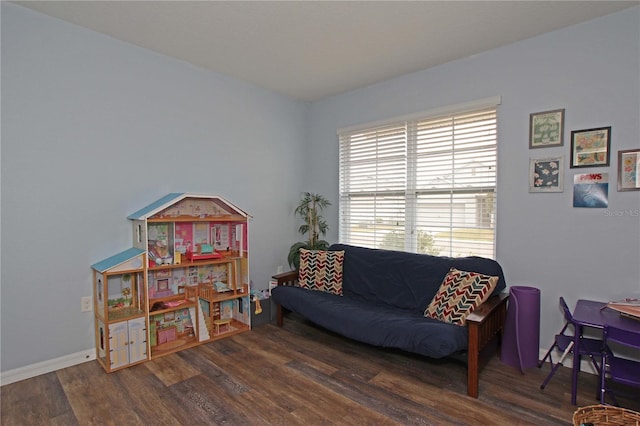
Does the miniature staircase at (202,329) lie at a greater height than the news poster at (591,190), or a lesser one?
lesser

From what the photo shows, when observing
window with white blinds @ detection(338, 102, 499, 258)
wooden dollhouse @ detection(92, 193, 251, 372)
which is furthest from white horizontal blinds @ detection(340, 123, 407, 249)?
wooden dollhouse @ detection(92, 193, 251, 372)

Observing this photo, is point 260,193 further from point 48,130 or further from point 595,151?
point 595,151

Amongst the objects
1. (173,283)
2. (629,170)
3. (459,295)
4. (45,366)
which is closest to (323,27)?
(459,295)

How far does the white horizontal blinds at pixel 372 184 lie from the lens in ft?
11.8

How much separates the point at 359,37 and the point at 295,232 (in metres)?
2.44

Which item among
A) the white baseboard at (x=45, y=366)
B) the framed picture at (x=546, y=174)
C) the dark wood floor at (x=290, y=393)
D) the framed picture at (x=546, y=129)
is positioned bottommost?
the dark wood floor at (x=290, y=393)

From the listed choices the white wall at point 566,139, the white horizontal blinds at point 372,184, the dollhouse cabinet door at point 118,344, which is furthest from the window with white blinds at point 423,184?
the dollhouse cabinet door at point 118,344

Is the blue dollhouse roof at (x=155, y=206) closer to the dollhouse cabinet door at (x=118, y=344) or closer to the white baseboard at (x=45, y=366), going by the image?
the dollhouse cabinet door at (x=118, y=344)

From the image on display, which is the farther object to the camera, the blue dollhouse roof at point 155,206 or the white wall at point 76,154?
the blue dollhouse roof at point 155,206

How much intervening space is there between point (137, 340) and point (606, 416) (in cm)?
299

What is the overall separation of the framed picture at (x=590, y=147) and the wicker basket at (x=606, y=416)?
5.62 ft

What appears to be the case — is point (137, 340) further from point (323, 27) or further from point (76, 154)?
point (323, 27)

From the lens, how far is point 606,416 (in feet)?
4.99

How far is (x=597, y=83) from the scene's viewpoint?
247cm
